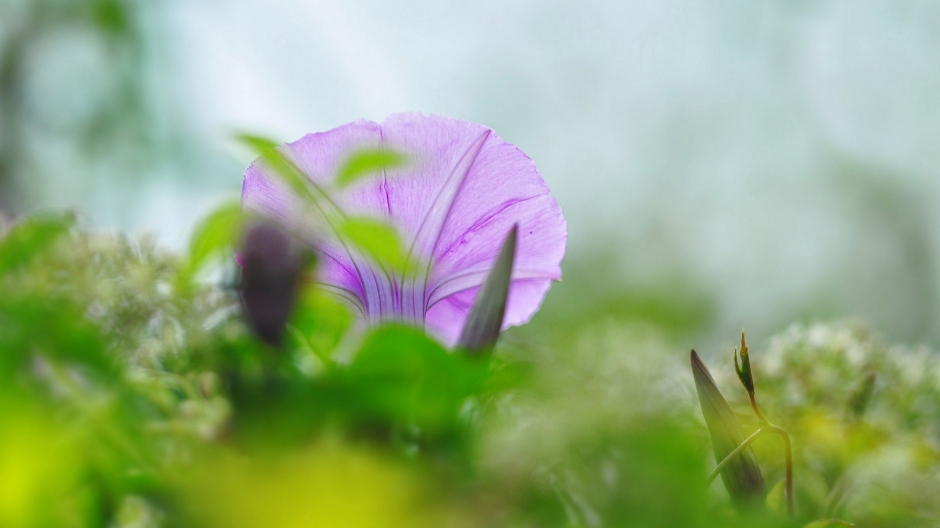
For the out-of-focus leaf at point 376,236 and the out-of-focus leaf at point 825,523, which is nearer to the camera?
the out-of-focus leaf at point 376,236

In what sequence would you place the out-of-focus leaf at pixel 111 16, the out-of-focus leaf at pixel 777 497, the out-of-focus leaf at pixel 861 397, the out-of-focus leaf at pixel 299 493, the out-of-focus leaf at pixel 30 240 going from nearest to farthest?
the out-of-focus leaf at pixel 299 493
the out-of-focus leaf at pixel 30 240
the out-of-focus leaf at pixel 777 497
the out-of-focus leaf at pixel 861 397
the out-of-focus leaf at pixel 111 16

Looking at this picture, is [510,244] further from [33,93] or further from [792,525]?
[33,93]

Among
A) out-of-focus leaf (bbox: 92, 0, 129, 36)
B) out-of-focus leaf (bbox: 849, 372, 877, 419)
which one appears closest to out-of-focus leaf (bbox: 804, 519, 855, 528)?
out-of-focus leaf (bbox: 849, 372, 877, 419)

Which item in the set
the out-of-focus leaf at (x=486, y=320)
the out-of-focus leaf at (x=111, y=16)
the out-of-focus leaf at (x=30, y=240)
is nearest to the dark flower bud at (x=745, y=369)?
the out-of-focus leaf at (x=486, y=320)

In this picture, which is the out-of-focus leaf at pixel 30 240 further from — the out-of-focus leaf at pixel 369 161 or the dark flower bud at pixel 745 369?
the dark flower bud at pixel 745 369

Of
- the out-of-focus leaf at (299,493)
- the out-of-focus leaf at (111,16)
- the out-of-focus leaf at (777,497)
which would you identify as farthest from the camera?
the out-of-focus leaf at (111,16)

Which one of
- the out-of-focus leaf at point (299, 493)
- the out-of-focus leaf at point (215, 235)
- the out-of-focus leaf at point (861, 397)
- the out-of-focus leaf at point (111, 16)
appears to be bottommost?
the out-of-focus leaf at point (299, 493)
